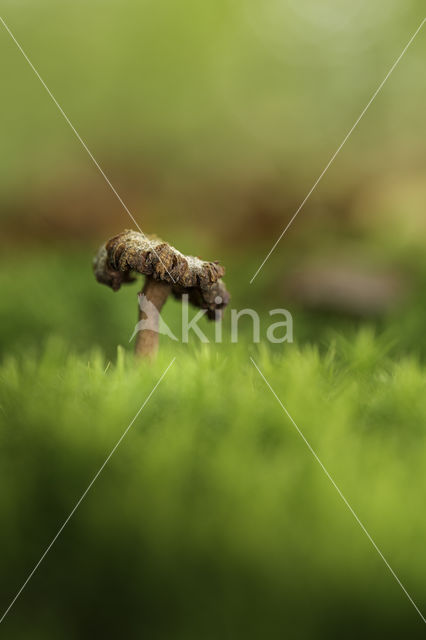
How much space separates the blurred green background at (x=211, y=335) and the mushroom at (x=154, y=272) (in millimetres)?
45

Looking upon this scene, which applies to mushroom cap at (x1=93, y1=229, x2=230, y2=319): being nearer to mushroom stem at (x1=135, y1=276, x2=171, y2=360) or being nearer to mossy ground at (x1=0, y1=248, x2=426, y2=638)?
mushroom stem at (x1=135, y1=276, x2=171, y2=360)

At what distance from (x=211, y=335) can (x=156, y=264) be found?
1.66 ft

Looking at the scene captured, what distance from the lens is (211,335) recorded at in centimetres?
98

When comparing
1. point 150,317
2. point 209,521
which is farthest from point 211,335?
point 209,521

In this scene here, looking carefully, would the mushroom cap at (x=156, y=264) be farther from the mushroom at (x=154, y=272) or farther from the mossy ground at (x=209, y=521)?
the mossy ground at (x=209, y=521)

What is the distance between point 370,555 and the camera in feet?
0.81

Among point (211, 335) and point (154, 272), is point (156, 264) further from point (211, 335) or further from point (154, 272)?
point (211, 335)

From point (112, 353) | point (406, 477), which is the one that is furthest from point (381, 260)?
point (406, 477)

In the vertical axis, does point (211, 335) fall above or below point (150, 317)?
above

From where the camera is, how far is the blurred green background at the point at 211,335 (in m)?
0.25

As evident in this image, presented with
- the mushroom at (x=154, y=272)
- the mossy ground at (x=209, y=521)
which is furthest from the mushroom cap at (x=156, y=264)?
the mossy ground at (x=209, y=521)

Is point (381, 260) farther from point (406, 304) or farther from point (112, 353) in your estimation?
point (112, 353)

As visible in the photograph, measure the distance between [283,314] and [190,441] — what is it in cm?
75

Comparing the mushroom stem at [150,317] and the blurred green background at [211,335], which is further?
the mushroom stem at [150,317]
